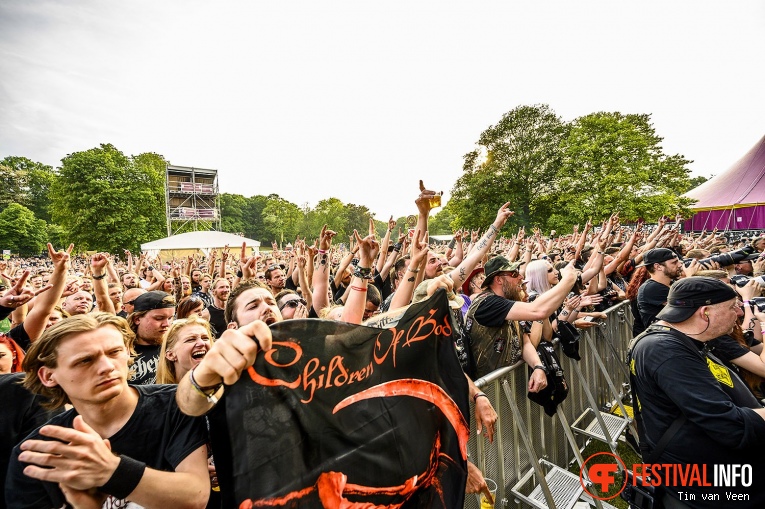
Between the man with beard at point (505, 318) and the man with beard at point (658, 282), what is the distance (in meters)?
2.19

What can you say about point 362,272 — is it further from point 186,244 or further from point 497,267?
point 186,244

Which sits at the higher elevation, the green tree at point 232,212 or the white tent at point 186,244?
the green tree at point 232,212

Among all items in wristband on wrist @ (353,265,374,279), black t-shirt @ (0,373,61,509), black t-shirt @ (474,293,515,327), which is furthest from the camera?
black t-shirt @ (474,293,515,327)

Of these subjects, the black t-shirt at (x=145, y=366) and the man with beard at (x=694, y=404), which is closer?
the man with beard at (x=694, y=404)

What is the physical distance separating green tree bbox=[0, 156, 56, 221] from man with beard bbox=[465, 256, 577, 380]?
9035 centimetres

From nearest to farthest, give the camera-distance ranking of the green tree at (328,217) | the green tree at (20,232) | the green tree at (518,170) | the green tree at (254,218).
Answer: the green tree at (518,170)
the green tree at (20,232)
the green tree at (328,217)
the green tree at (254,218)

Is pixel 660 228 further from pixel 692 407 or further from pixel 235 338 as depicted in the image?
pixel 235 338

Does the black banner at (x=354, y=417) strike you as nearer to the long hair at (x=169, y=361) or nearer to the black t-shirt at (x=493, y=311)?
the black t-shirt at (x=493, y=311)

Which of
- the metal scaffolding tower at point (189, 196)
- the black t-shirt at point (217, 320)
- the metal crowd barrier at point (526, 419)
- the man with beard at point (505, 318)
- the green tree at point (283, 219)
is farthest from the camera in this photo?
the green tree at point (283, 219)

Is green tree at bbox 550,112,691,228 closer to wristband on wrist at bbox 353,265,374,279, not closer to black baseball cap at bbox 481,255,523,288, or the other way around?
black baseball cap at bbox 481,255,523,288

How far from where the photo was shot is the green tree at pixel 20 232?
53562 mm

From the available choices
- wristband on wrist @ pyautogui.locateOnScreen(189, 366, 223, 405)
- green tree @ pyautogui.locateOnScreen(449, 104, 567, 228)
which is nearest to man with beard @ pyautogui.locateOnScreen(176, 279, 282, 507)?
wristband on wrist @ pyautogui.locateOnScreen(189, 366, 223, 405)

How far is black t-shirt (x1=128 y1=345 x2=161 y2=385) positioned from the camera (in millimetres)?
3174

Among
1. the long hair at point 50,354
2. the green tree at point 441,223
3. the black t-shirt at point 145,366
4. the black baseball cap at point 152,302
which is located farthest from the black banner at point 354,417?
the green tree at point 441,223
